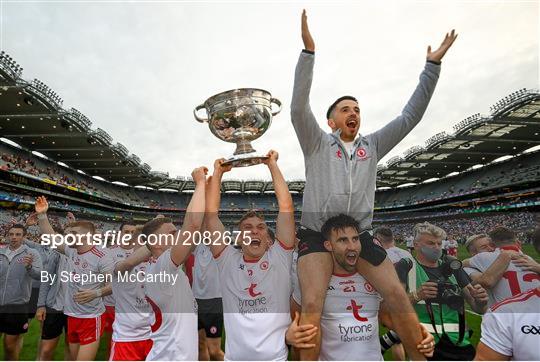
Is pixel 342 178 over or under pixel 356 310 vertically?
over

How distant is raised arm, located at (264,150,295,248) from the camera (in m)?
2.59

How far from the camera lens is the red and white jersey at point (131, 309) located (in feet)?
10.8

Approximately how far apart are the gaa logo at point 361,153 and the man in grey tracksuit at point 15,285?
4.72 metres

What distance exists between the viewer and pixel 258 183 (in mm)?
52938

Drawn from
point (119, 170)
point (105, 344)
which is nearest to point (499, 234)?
point (105, 344)

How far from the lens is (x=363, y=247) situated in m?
2.51

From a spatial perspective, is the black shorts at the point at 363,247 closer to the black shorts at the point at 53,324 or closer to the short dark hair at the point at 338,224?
the short dark hair at the point at 338,224

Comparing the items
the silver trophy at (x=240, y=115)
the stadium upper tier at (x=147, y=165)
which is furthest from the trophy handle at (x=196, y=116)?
the stadium upper tier at (x=147, y=165)

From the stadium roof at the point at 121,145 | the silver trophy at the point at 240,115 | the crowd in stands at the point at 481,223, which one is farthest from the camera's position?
the crowd in stands at the point at 481,223

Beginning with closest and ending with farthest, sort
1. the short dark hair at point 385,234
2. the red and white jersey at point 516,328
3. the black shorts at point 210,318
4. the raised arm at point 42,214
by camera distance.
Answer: the red and white jersey at point 516,328 < the raised arm at point 42,214 < the black shorts at point 210,318 < the short dark hair at point 385,234

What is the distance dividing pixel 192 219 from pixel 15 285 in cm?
381

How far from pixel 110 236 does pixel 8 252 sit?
1506 millimetres

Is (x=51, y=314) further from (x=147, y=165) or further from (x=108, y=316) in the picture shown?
(x=147, y=165)

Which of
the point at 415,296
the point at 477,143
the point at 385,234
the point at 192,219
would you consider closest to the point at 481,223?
the point at 477,143
